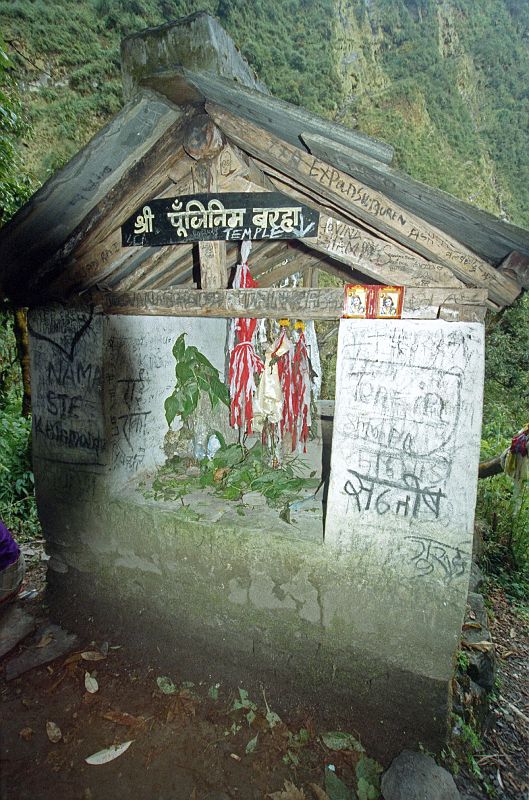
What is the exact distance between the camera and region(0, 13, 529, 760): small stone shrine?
258cm

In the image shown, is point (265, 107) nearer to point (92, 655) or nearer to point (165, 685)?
point (165, 685)

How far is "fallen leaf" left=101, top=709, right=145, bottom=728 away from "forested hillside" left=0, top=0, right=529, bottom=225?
69.4 ft

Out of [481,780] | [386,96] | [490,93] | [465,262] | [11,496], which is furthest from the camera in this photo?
[490,93]

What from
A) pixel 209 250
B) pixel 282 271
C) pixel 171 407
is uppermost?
pixel 282 271

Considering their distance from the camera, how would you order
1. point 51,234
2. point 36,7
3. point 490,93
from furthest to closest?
point 490,93, point 36,7, point 51,234

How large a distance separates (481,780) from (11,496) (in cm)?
672

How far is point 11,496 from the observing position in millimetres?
6406

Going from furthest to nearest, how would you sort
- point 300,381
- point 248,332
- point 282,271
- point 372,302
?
point 282,271 < point 300,381 < point 248,332 < point 372,302

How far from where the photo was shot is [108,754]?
2.78 meters

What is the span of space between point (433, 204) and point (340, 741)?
3732 mm

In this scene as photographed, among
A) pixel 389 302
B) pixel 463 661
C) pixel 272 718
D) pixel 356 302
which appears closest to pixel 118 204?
pixel 356 302

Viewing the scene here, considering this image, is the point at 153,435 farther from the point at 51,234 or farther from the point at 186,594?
the point at 51,234

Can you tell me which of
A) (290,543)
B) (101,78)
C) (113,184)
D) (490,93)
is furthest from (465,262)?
(490,93)

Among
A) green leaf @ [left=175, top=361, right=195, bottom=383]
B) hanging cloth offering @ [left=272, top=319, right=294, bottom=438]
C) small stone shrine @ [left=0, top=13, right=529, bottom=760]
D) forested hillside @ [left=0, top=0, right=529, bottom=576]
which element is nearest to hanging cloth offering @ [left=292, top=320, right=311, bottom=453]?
hanging cloth offering @ [left=272, top=319, right=294, bottom=438]
